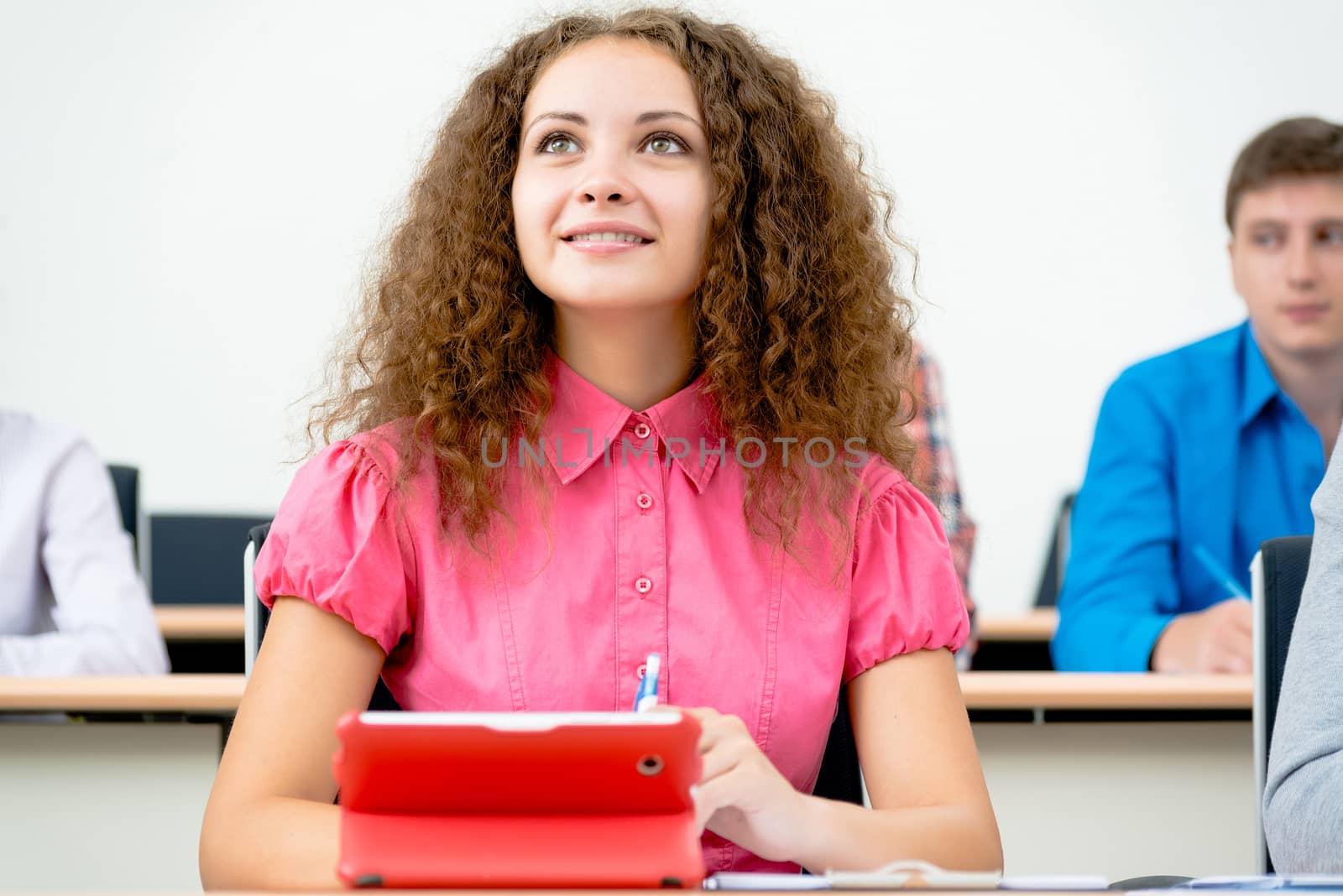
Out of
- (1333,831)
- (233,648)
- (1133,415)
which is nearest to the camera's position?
(1333,831)

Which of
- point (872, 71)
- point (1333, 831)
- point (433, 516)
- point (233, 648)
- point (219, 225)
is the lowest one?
point (233, 648)

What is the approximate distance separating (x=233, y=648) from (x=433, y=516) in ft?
5.74

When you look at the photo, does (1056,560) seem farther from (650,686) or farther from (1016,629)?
(650,686)

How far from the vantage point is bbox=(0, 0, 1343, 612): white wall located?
171 inches


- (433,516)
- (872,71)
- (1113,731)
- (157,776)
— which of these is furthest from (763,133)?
(872,71)

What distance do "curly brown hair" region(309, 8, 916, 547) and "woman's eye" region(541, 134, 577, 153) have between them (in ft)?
0.24

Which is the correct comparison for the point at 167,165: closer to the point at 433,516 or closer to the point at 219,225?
the point at 219,225

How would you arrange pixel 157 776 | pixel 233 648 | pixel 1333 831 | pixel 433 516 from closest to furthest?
pixel 1333 831, pixel 433 516, pixel 157 776, pixel 233 648

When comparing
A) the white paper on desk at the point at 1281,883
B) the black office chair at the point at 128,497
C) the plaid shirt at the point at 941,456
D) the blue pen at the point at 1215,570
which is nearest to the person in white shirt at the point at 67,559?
the black office chair at the point at 128,497

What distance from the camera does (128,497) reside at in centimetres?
271

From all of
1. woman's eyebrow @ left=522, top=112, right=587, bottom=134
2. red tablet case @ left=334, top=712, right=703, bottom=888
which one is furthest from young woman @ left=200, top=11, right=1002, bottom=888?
red tablet case @ left=334, top=712, right=703, bottom=888

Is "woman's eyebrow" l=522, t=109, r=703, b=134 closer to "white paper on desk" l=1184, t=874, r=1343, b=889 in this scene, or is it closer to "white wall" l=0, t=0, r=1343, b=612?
"white paper on desk" l=1184, t=874, r=1343, b=889

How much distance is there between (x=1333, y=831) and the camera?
1.10m

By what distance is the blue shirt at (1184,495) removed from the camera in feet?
7.62
